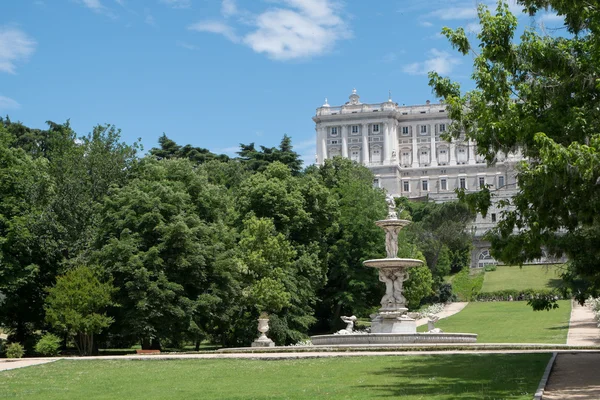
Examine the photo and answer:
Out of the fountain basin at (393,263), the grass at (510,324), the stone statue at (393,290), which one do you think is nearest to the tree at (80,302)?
the fountain basin at (393,263)

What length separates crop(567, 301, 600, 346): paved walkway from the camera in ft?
105

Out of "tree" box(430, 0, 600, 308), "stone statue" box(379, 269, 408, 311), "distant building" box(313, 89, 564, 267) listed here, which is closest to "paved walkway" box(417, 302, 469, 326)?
"stone statue" box(379, 269, 408, 311)

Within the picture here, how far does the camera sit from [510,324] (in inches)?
1832

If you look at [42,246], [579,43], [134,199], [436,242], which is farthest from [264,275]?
[436,242]

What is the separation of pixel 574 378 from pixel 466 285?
65625 mm

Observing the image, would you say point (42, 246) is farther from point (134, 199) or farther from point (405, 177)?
point (405, 177)

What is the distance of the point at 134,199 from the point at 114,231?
62.8 inches

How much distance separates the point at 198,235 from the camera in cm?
3572

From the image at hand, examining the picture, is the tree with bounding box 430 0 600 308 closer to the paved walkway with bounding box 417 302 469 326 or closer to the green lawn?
the paved walkway with bounding box 417 302 469 326

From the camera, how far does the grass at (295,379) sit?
13.5 m

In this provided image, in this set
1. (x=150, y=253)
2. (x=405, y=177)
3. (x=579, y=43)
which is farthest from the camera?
(x=405, y=177)

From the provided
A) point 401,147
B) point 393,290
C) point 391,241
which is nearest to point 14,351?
point 393,290

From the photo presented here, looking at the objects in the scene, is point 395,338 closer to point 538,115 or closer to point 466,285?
point 538,115

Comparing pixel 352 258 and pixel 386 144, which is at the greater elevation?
pixel 386 144
